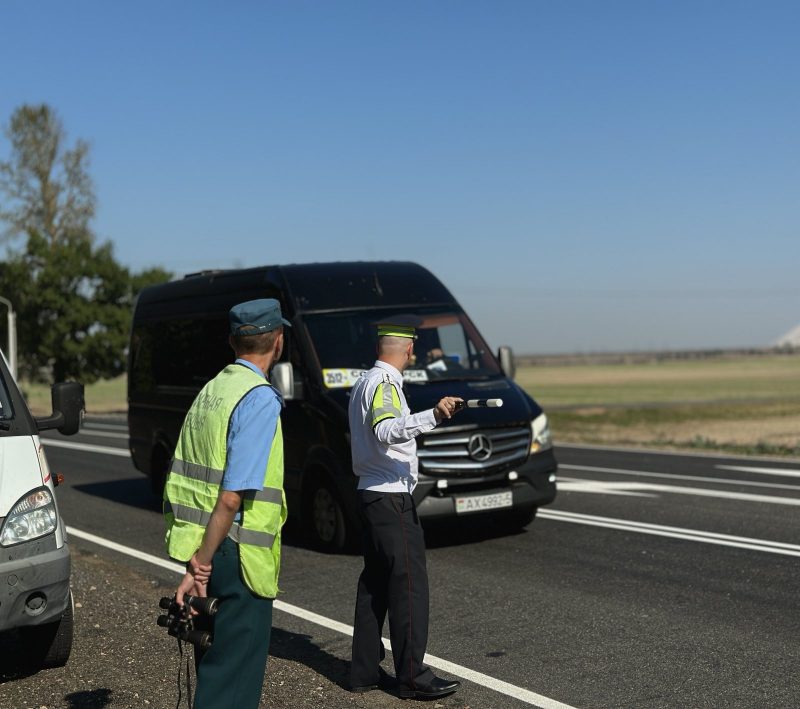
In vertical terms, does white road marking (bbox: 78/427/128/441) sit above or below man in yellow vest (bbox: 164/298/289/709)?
below

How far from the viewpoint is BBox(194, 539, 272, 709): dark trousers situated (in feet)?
12.4

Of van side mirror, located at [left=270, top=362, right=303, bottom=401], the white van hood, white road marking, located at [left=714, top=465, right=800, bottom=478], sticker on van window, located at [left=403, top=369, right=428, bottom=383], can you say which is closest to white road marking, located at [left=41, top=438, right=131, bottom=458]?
white road marking, located at [left=714, top=465, right=800, bottom=478]

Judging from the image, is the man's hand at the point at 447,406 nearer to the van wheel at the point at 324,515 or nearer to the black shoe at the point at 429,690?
the black shoe at the point at 429,690

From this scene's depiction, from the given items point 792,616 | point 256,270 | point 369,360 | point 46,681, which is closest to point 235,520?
point 46,681

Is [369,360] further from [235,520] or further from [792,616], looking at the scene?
[235,520]

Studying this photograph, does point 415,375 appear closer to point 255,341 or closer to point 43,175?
point 255,341

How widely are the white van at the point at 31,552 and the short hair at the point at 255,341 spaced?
219cm

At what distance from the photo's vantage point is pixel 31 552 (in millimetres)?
5477

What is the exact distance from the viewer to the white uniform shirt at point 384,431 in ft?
17.7

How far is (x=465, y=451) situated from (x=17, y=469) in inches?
172

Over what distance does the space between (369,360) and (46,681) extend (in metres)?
4.74

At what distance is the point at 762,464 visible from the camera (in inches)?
696

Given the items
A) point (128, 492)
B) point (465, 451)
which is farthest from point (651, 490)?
point (128, 492)

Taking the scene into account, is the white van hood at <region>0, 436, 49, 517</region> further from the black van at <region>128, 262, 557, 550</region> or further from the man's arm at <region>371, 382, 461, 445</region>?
the black van at <region>128, 262, 557, 550</region>
